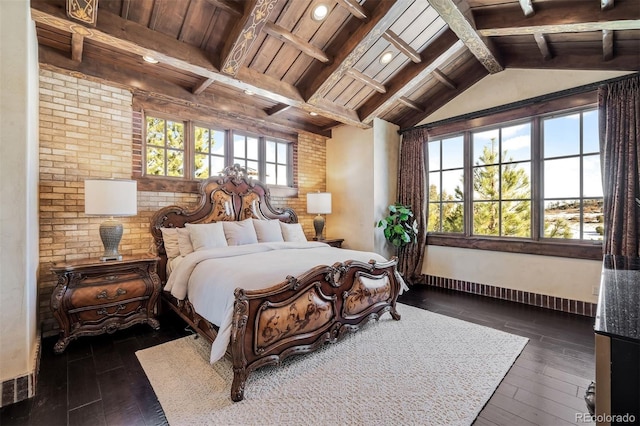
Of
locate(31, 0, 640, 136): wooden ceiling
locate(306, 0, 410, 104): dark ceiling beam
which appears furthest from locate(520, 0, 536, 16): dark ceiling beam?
locate(306, 0, 410, 104): dark ceiling beam

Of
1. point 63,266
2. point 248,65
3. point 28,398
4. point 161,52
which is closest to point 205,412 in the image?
point 28,398

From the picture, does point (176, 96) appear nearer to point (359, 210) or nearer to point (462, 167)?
point (359, 210)

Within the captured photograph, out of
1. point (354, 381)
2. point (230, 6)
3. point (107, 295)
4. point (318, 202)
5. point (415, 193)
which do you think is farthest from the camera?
point (415, 193)

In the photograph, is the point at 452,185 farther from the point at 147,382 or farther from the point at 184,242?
the point at 147,382

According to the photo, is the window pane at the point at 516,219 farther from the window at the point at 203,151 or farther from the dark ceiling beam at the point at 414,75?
the window at the point at 203,151

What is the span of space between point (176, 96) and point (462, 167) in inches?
177

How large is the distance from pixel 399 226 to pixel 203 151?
3.35 meters

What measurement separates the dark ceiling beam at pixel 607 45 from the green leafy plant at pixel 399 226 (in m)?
3.01

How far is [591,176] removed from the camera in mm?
3588

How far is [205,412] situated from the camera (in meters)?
1.81

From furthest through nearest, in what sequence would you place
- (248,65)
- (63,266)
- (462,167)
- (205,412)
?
(462,167)
(248,65)
(63,266)
(205,412)

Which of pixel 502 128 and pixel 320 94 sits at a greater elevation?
pixel 320 94

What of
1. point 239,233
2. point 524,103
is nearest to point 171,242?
point 239,233

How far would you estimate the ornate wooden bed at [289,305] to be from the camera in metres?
2.02
